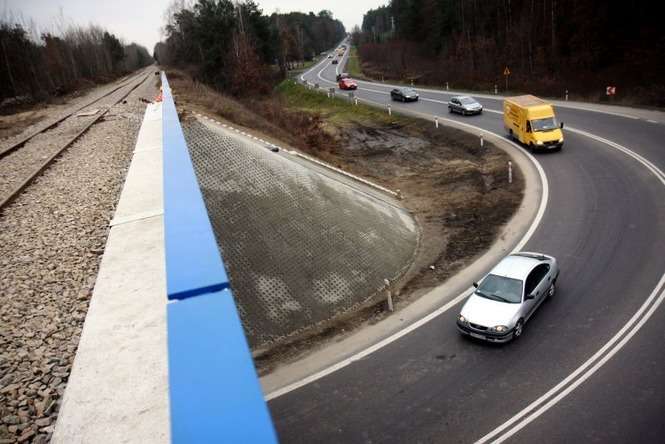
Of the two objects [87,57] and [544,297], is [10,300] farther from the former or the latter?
[87,57]

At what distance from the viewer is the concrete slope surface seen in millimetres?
12570

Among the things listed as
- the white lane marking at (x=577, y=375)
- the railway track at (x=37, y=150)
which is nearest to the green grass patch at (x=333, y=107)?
the railway track at (x=37, y=150)

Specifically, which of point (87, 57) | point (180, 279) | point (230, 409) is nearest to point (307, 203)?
point (180, 279)

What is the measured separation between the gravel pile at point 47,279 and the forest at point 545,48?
34.0 m

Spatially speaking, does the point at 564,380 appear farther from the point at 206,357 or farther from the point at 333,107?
the point at 333,107

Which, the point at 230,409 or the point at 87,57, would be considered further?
the point at 87,57

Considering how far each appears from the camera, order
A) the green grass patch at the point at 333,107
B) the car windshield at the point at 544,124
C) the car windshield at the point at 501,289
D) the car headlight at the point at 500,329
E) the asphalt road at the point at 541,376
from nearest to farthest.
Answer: the asphalt road at the point at 541,376, the car headlight at the point at 500,329, the car windshield at the point at 501,289, the car windshield at the point at 544,124, the green grass patch at the point at 333,107

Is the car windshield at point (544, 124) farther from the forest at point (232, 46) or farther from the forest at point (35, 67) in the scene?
the forest at point (35, 67)

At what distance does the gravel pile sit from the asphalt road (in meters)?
4.33

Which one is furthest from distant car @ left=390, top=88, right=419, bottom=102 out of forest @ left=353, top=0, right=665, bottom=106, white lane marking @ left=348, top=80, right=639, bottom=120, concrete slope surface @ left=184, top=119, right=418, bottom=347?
concrete slope surface @ left=184, top=119, right=418, bottom=347

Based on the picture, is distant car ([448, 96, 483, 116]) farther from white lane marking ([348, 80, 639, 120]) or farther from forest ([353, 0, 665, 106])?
forest ([353, 0, 665, 106])

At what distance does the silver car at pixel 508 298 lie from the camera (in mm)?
11031

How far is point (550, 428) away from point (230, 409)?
283 inches

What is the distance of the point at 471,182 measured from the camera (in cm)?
2348
